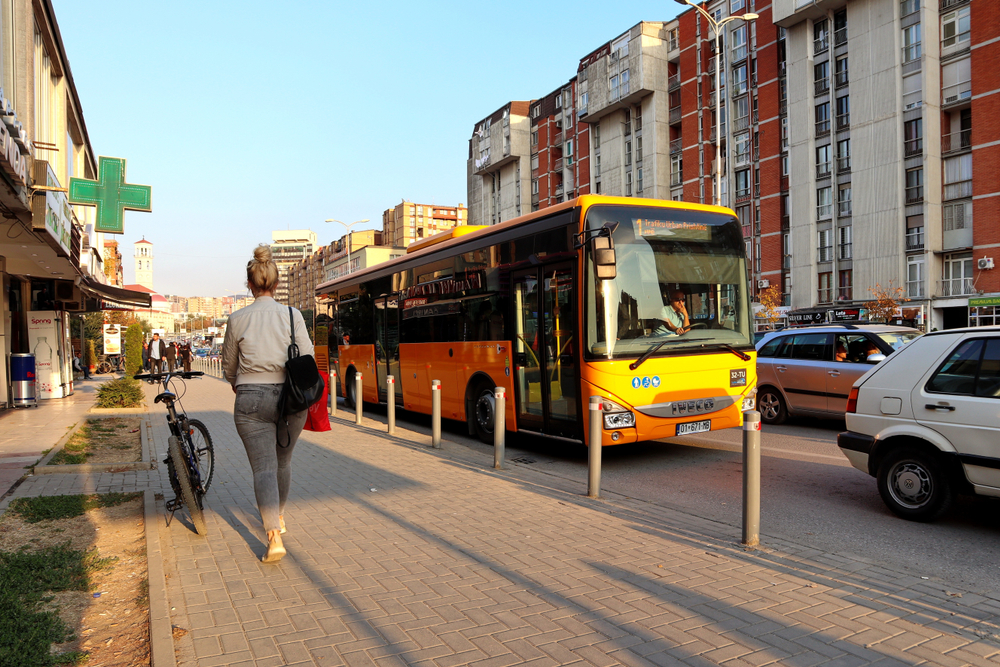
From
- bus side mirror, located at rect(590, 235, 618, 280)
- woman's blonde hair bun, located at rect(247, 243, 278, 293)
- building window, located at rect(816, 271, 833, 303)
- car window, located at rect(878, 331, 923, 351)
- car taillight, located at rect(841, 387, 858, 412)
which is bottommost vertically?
car taillight, located at rect(841, 387, 858, 412)

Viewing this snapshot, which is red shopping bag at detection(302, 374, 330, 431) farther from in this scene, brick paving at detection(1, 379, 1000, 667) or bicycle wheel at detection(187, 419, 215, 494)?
bicycle wheel at detection(187, 419, 215, 494)

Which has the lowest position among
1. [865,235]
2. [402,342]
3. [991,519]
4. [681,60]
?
[991,519]

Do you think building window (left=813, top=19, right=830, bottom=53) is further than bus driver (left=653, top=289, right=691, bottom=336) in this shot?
Yes

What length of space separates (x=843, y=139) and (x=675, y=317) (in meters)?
39.4

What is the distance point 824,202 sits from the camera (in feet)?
140

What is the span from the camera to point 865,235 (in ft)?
131

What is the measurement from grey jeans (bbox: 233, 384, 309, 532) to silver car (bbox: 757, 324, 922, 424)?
29.3 feet

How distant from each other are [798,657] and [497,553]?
221cm

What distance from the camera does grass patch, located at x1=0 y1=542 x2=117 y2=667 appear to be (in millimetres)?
3295

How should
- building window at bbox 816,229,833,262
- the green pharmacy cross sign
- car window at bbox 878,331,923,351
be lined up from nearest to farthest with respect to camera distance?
car window at bbox 878,331,923,351 → the green pharmacy cross sign → building window at bbox 816,229,833,262

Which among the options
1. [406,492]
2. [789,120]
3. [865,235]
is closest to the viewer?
[406,492]

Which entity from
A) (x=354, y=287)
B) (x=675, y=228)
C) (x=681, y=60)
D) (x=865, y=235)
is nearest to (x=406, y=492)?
(x=675, y=228)

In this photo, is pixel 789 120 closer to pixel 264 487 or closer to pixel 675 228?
pixel 675 228

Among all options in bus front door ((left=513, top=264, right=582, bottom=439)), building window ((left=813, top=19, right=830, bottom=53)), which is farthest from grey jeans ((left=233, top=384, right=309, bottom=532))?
building window ((left=813, top=19, right=830, bottom=53))
